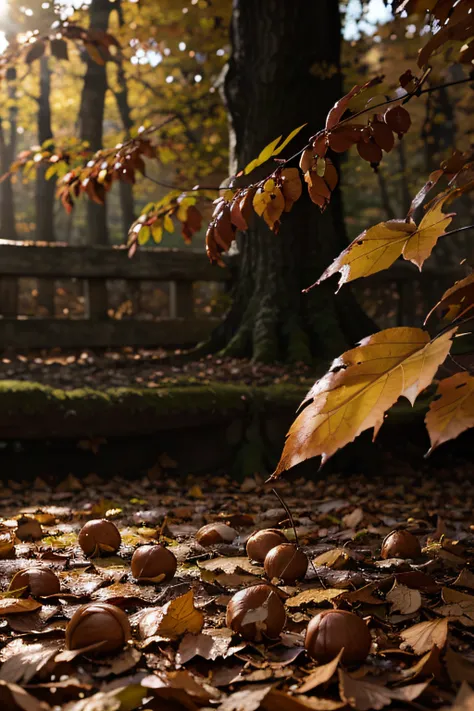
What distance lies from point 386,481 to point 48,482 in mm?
2141

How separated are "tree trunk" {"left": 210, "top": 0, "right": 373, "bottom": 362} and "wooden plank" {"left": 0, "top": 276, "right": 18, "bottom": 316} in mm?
1986

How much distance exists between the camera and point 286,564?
197 centimetres

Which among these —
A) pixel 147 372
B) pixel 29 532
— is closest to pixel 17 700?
pixel 29 532

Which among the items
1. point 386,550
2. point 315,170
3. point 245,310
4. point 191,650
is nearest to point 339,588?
point 386,550

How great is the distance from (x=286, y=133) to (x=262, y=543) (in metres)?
4.63

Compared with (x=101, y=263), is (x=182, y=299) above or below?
below

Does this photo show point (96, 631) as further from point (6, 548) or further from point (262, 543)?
point (6, 548)

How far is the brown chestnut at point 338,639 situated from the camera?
143 centimetres

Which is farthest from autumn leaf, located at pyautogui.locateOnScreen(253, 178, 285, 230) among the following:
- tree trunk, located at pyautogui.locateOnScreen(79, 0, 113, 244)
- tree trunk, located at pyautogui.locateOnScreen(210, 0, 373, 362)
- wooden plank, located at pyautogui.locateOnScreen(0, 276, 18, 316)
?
tree trunk, located at pyautogui.locateOnScreen(79, 0, 113, 244)

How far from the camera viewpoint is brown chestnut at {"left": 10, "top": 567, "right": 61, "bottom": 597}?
6.13ft

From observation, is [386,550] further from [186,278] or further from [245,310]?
[186,278]

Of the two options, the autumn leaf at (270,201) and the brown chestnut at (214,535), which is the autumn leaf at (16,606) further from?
the autumn leaf at (270,201)

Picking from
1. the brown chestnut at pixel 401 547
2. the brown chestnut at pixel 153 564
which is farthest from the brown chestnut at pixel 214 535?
the brown chestnut at pixel 401 547

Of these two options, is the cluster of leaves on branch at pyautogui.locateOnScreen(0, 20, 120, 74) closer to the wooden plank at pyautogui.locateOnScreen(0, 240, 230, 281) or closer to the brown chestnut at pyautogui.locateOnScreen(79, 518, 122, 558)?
the wooden plank at pyautogui.locateOnScreen(0, 240, 230, 281)
